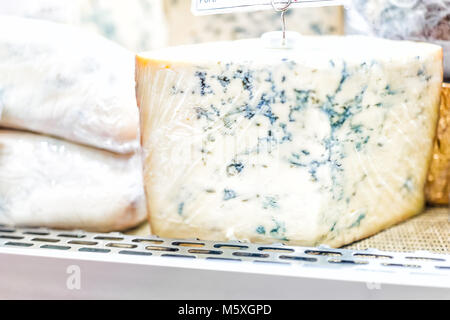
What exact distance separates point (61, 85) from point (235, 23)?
0.90 m

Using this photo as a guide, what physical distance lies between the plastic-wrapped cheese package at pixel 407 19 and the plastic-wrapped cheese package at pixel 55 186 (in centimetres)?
57

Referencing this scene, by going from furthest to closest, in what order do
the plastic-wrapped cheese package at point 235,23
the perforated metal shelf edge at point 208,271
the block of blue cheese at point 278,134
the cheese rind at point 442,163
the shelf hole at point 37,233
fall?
the plastic-wrapped cheese package at point 235,23
the cheese rind at point 442,163
the shelf hole at point 37,233
the block of blue cheese at point 278,134
the perforated metal shelf edge at point 208,271

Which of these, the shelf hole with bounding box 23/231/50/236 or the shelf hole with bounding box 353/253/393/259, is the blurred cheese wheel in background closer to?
the shelf hole with bounding box 23/231/50/236

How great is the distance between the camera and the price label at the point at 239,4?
76cm

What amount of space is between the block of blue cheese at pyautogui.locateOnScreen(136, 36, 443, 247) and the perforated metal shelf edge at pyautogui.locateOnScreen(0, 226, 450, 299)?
7 centimetres

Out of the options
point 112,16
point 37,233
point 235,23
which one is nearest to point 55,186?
point 37,233

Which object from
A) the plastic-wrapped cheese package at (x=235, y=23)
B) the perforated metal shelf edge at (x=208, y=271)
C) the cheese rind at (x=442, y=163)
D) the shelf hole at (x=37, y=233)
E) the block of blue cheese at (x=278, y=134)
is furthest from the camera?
the plastic-wrapped cheese package at (x=235, y=23)

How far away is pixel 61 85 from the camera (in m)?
0.89

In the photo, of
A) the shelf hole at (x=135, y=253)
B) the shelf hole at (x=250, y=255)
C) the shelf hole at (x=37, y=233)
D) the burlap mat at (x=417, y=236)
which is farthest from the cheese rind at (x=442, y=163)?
the shelf hole at (x=37, y=233)

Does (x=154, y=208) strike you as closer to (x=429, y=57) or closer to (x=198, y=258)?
(x=198, y=258)

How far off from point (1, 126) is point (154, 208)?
0.34 m

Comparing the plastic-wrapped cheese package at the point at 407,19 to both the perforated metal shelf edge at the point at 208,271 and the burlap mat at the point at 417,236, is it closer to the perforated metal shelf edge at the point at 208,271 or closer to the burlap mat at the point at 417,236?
the burlap mat at the point at 417,236

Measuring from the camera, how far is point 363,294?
60cm

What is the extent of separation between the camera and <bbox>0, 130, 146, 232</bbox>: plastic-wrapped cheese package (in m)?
0.91
